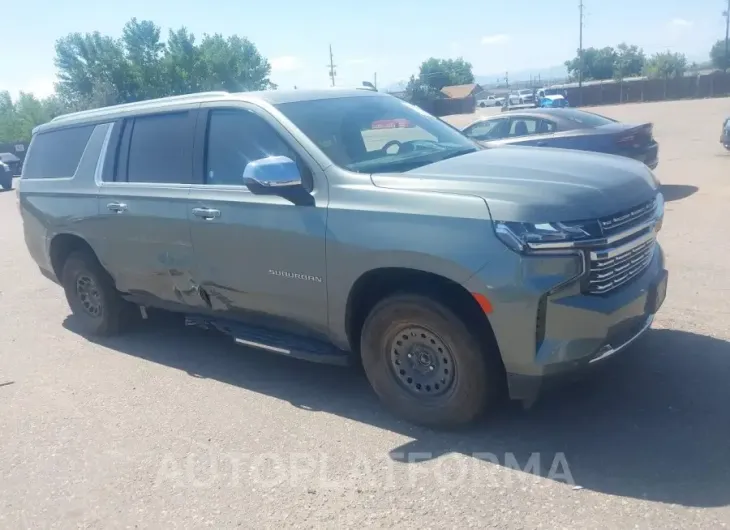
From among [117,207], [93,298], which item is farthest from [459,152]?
[93,298]

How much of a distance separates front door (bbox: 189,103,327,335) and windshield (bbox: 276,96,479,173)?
0.20 m

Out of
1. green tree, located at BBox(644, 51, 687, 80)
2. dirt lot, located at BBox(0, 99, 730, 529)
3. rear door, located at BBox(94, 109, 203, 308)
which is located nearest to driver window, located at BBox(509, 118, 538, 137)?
dirt lot, located at BBox(0, 99, 730, 529)

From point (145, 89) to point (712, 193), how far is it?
64853 millimetres

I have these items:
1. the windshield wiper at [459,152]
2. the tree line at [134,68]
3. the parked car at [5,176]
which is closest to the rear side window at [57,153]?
the windshield wiper at [459,152]

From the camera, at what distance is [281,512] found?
11.9 ft

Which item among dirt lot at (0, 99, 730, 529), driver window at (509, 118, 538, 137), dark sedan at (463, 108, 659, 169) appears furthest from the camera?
driver window at (509, 118, 538, 137)

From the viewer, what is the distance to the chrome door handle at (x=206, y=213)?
16.4 feet

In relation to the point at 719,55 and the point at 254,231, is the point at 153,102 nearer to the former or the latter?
the point at 254,231

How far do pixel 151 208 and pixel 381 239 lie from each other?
7.41 ft

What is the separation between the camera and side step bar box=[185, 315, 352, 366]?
459cm

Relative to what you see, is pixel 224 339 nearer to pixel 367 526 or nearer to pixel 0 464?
pixel 0 464

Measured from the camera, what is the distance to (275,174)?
4367 mm

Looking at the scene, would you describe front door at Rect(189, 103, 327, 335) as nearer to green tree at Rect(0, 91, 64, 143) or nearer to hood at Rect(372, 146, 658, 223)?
hood at Rect(372, 146, 658, 223)

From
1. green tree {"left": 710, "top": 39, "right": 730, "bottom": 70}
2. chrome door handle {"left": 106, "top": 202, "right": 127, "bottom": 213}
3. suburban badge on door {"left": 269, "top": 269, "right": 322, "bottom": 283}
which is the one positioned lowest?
suburban badge on door {"left": 269, "top": 269, "right": 322, "bottom": 283}
